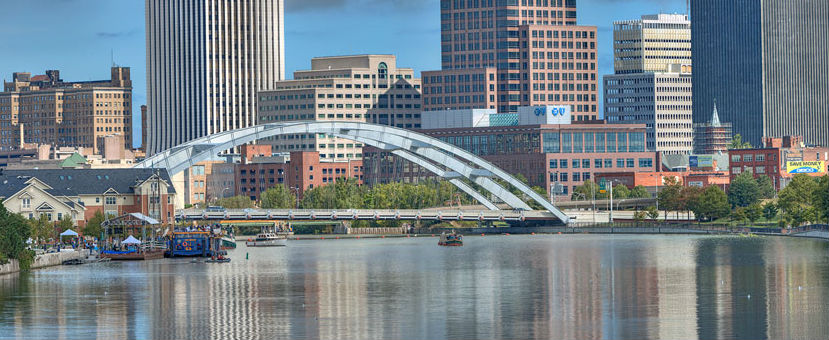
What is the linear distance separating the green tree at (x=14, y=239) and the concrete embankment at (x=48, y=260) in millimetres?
803

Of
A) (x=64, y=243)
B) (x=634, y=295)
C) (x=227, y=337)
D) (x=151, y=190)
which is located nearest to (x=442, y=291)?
(x=634, y=295)

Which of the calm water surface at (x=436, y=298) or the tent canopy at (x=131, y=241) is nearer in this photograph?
the calm water surface at (x=436, y=298)

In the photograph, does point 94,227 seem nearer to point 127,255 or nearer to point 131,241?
point 131,241

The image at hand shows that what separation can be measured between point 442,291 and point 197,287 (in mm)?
20243

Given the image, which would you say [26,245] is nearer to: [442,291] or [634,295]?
[442,291]

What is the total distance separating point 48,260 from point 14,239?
1464 centimetres

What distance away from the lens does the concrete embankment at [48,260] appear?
13591 centimetres

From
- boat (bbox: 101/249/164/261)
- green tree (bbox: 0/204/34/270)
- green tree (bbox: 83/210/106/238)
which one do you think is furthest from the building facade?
green tree (bbox: 0/204/34/270)

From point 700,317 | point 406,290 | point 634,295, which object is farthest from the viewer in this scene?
point 406,290

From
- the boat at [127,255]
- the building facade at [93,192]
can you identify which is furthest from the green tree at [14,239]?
the building facade at [93,192]

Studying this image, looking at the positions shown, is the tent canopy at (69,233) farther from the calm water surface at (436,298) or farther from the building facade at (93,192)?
the calm water surface at (436,298)

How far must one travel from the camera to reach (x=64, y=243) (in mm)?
173750

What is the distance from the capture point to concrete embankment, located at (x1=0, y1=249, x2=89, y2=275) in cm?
13591

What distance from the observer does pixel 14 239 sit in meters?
136
